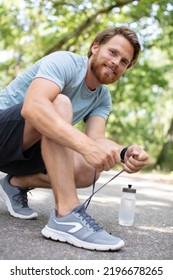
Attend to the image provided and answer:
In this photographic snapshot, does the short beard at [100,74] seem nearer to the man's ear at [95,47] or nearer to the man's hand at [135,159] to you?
the man's ear at [95,47]

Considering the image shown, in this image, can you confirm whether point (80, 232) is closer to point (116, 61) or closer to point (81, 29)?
point (116, 61)

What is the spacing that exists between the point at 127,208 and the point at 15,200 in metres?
0.95

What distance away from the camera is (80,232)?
2.36 metres

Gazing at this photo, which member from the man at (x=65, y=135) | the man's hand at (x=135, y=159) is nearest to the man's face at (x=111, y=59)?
the man at (x=65, y=135)

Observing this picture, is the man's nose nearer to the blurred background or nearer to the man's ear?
the man's ear

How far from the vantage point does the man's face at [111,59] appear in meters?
2.84

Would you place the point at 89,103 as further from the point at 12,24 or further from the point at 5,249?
the point at 12,24

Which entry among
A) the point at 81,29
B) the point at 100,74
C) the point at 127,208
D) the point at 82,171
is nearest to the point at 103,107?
the point at 100,74

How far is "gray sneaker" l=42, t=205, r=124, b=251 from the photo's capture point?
2.30 metres

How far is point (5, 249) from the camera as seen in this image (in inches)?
84.4

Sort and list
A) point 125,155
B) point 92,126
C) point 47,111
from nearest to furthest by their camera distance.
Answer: point 47,111
point 125,155
point 92,126

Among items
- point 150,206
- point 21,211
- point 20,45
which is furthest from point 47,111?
point 20,45

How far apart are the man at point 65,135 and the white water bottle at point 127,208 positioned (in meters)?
0.52

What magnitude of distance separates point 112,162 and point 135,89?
12.8 metres
